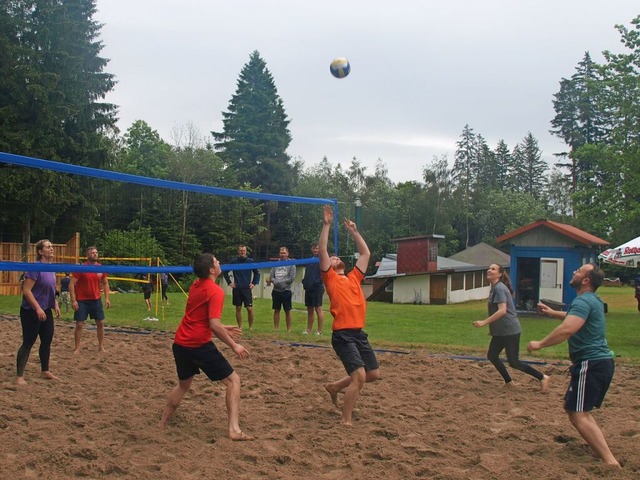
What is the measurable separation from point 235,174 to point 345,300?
44.2 metres

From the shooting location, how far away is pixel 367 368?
6523 millimetres

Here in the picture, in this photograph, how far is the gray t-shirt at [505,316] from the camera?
7883mm

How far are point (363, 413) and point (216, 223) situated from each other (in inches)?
268

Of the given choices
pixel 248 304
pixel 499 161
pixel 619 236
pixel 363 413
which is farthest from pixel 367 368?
pixel 499 161

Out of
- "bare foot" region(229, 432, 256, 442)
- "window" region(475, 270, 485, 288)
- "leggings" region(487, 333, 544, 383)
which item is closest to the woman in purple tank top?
"bare foot" region(229, 432, 256, 442)

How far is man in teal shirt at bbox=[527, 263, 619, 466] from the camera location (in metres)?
4.94

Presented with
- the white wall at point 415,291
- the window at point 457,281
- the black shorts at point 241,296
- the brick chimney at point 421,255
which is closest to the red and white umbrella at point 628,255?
the black shorts at point 241,296

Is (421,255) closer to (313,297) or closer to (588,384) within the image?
(313,297)

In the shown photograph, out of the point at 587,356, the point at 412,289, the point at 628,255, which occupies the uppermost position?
the point at 628,255

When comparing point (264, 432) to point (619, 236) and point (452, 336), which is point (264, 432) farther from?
point (619, 236)

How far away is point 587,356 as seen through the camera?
5.05m

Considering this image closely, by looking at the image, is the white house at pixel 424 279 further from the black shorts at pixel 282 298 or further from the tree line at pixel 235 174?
the black shorts at pixel 282 298

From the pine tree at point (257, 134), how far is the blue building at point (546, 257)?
31.1m

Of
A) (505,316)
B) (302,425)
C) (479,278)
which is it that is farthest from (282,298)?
(479,278)
